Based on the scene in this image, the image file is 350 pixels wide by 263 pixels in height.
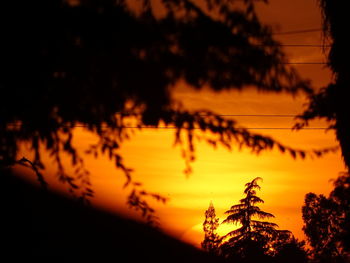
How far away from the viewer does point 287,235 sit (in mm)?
29312

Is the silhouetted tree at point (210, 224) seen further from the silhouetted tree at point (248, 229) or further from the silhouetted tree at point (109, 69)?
the silhouetted tree at point (109, 69)

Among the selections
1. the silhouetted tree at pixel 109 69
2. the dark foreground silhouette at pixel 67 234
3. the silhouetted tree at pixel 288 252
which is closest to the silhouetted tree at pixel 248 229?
the silhouetted tree at pixel 288 252

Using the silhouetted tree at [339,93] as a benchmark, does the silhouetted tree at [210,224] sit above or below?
above

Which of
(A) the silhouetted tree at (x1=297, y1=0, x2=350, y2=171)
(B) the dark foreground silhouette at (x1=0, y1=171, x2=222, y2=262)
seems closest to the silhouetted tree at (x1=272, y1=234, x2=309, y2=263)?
(B) the dark foreground silhouette at (x1=0, y1=171, x2=222, y2=262)

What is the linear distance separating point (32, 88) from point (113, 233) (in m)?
6.19

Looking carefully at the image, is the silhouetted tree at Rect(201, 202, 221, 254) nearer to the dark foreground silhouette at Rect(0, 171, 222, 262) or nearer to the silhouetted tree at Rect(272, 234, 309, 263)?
the silhouetted tree at Rect(272, 234, 309, 263)

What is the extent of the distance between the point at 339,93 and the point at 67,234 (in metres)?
5.11

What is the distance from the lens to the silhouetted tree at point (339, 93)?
20.5ft

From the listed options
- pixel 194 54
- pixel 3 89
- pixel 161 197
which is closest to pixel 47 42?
pixel 3 89

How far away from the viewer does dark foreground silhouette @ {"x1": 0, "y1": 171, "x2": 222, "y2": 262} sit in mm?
5073

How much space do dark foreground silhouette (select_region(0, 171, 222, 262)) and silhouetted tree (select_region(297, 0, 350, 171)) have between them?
10.1ft

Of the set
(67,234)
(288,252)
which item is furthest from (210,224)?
(67,234)

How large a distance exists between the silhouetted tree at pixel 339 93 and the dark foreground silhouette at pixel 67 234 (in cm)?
309

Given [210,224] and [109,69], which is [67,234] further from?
[210,224]
